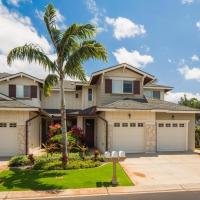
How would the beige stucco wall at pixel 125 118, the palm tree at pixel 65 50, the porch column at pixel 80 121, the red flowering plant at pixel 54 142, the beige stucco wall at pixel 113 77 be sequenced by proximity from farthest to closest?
1. the porch column at pixel 80 121
2. the beige stucco wall at pixel 113 77
3. the beige stucco wall at pixel 125 118
4. the red flowering plant at pixel 54 142
5. the palm tree at pixel 65 50

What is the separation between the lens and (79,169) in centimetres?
1299

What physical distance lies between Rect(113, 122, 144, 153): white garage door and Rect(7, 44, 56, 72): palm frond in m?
8.02

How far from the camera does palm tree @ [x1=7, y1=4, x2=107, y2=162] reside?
13.1 m

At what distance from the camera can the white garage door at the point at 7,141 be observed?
57.3ft

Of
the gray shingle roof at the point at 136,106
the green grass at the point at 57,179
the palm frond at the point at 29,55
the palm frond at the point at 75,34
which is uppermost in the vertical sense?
the palm frond at the point at 75,34

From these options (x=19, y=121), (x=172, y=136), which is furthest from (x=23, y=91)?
(x=172, y=136)

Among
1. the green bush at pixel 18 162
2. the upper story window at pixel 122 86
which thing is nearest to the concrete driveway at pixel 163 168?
the green bush at pixel 18 162

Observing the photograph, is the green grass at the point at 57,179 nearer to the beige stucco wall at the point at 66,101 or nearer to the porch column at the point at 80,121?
the porch column at the point at 80,121

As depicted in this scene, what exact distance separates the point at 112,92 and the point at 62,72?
841cm

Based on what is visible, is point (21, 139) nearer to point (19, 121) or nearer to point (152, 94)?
point (19, 121)

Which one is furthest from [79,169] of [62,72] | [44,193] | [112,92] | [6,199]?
[112,92]

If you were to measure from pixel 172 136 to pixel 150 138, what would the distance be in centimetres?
239

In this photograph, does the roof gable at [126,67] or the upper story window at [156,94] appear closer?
the roof gable at [126,67]

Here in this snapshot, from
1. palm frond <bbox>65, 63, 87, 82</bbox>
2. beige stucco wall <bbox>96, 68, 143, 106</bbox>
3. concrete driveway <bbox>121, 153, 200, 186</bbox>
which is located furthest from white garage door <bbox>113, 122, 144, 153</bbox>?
palm frond <bbox>65, 63, 87, 82</bbox>
